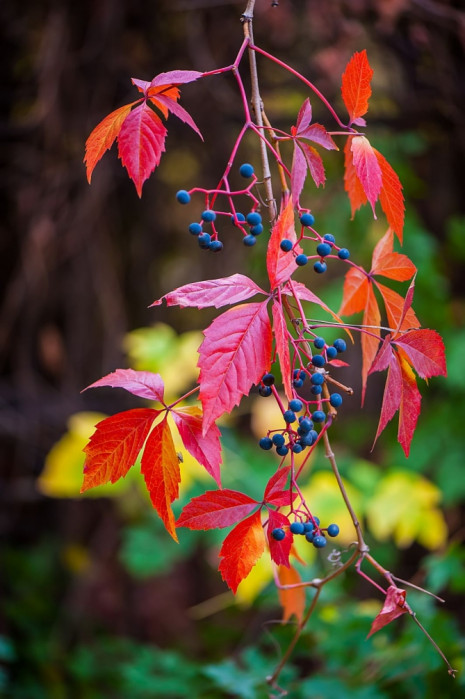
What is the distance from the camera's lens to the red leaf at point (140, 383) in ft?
2.12

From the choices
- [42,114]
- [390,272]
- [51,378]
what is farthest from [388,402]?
[51,378]

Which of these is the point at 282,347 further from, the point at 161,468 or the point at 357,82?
the point at 357,82

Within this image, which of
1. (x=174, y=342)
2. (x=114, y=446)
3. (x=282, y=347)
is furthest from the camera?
(x=174, y=342)

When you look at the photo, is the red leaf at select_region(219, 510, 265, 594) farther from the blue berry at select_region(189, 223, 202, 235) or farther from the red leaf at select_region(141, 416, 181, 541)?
the blue berry at select_region(189, 223, 202, 235)

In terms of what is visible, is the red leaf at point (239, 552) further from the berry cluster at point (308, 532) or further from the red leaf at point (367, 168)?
the red leaf at point (367, 168)

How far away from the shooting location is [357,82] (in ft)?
2.06

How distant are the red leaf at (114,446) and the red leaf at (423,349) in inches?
10.2

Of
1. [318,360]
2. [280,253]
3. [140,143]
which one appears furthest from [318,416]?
[140,143]

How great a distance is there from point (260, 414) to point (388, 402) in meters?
1.16

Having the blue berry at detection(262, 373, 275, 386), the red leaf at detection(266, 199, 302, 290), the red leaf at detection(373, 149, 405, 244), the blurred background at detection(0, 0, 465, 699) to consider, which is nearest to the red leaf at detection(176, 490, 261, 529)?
the blue berry at detection(262, 373, 275, 386)

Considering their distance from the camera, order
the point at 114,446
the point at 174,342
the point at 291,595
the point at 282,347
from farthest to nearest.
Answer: the point at 174,342 → the point at 291,595 → the point at 114,446 → the point at 282,347

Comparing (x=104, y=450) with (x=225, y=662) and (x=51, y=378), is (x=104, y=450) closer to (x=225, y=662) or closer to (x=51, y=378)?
(x=225, y=662)

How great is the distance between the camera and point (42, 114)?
2.12 m

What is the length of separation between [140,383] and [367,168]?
0.32 meters
